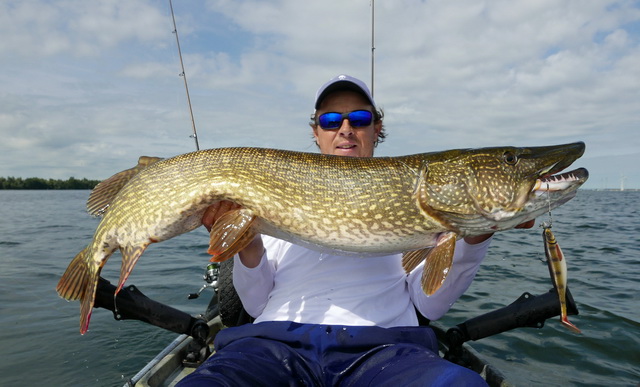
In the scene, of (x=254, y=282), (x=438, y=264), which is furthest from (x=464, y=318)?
(x=254, y=282)

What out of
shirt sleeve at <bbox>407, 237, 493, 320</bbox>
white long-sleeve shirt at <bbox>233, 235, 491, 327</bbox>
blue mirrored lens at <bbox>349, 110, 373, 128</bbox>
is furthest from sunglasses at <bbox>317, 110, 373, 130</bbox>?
shirt sleeve at <bbox>407, 237, 493, 320</bbox>

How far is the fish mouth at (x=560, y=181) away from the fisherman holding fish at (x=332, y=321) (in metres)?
0.29

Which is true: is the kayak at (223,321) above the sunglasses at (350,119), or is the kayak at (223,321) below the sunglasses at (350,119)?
below

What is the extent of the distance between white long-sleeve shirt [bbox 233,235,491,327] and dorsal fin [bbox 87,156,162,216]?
0.84 meters

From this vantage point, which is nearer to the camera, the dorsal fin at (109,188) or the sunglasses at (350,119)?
the dorsal fin at (109,188)

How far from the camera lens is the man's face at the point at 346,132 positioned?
293cm

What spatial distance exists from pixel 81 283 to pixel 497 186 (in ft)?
7.74

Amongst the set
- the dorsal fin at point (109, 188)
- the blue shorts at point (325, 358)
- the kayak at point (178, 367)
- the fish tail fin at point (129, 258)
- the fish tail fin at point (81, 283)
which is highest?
the dorsal fin at point (109, 188)

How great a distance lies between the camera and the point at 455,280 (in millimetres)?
2258

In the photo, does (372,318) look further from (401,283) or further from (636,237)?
(636,237)

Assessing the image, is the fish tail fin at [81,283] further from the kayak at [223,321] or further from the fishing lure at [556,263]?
the fishing lure at [556,263]

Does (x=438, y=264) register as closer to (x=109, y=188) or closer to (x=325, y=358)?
(x=325, y=358)

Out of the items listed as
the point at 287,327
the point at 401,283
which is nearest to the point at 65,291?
the point at 287,327

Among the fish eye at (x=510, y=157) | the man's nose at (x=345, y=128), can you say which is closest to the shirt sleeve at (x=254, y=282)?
the man's nose at (x=345, y=128)
